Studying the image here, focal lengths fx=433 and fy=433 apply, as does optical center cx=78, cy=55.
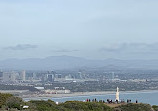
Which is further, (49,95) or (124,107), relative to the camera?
(49,95)

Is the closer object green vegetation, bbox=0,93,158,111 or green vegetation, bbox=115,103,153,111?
green vegetation, bbox=0,93,158,111

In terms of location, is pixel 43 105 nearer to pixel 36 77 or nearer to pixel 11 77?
pixel 11 77

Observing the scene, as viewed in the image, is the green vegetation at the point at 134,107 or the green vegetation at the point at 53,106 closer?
the green vegetation at the point at 53,106

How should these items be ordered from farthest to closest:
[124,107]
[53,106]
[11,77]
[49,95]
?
1. [11,77]
2. [49,95]
3. [124,107]
4. [53,106]

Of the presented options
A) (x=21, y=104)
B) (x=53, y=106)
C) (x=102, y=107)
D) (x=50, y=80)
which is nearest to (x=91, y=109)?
(x=102, y=107)

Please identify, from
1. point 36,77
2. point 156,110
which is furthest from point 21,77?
point 156,110

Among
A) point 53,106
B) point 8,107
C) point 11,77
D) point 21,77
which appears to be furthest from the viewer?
point 21,77

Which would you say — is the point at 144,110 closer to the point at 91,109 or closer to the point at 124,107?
the point at 124,107

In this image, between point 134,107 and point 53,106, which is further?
point 134,107

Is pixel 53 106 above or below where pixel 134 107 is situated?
above
